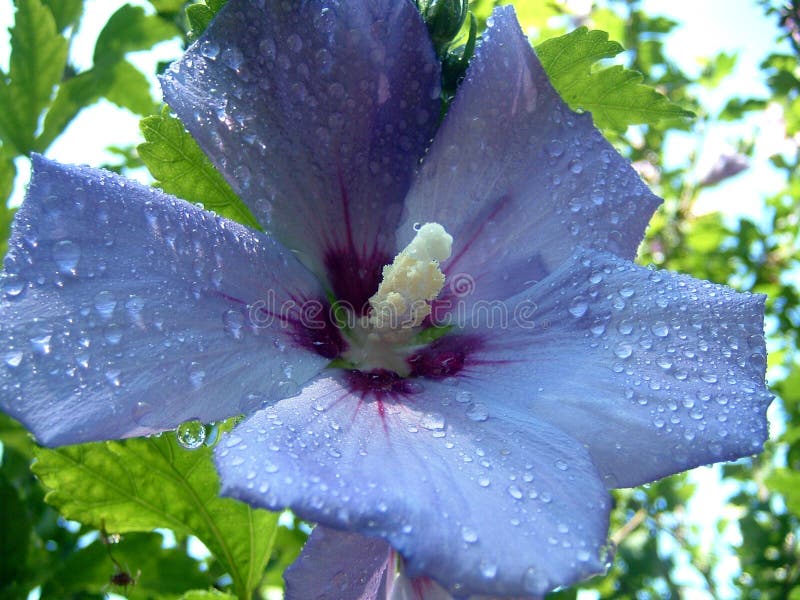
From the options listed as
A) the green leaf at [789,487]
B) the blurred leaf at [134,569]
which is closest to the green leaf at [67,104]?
the blurred leaf at [134,569]

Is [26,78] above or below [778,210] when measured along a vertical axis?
above

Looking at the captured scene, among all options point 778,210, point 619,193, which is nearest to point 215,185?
point 619,193

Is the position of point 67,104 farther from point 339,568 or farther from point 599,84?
point 339,568

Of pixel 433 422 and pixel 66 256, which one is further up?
pixel 66 256

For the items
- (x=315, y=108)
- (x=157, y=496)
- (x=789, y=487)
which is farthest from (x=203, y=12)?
(x=789, y=487)

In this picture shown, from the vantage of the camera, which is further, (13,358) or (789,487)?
(789,487)

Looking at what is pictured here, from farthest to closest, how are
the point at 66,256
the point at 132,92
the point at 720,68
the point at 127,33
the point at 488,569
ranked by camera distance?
1. the point at 720,68
2. the point at 132,92
3. the point at 127,33
4. the point at 66,256
5. the point at 488,569

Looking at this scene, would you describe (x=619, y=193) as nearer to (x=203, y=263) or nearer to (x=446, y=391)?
(x=446, y=391)
